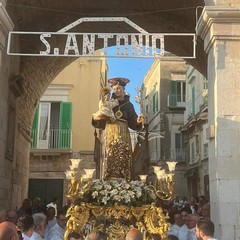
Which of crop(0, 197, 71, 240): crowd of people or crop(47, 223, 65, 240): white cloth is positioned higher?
crop(0, 197, 71, 240): crowd of people

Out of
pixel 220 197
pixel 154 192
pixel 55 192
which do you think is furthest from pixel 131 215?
pixel 55 192

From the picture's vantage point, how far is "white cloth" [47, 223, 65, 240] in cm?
680

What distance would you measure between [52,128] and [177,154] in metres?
10.2

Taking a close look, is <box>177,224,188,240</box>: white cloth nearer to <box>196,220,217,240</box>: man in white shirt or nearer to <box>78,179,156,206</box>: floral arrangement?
<box>78,179,156,206</box>: floral arrangement

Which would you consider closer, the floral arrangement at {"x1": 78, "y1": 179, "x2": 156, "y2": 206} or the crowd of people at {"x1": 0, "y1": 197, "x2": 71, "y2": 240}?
the crowd of people at {"x1": 0, "y1": 197, "x2": 71, "y2": 240}

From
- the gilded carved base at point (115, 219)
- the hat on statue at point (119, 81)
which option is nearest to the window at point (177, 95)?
the hat on statue at point (119, 81)

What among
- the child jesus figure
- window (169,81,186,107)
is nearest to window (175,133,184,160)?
window (169,81,186,107)

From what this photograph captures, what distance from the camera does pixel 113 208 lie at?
712 cm

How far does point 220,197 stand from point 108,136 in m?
2.24

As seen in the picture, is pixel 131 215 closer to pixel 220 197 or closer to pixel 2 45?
pixel 220 197

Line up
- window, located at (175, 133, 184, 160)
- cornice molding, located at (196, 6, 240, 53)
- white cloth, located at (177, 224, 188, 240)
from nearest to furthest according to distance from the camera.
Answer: white cloth, located at (177, 224, 188, 240) → cornice molding, located at (196, 6, 240, 53) → window, located at (175, 133, 184, 160)

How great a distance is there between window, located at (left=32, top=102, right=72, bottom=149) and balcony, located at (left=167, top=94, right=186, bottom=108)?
10.4 metres

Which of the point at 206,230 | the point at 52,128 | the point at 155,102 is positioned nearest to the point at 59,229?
the point at 206,230

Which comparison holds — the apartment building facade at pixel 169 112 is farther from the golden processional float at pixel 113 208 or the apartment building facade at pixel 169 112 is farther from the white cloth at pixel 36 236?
the white cloth at pixel 36 236
